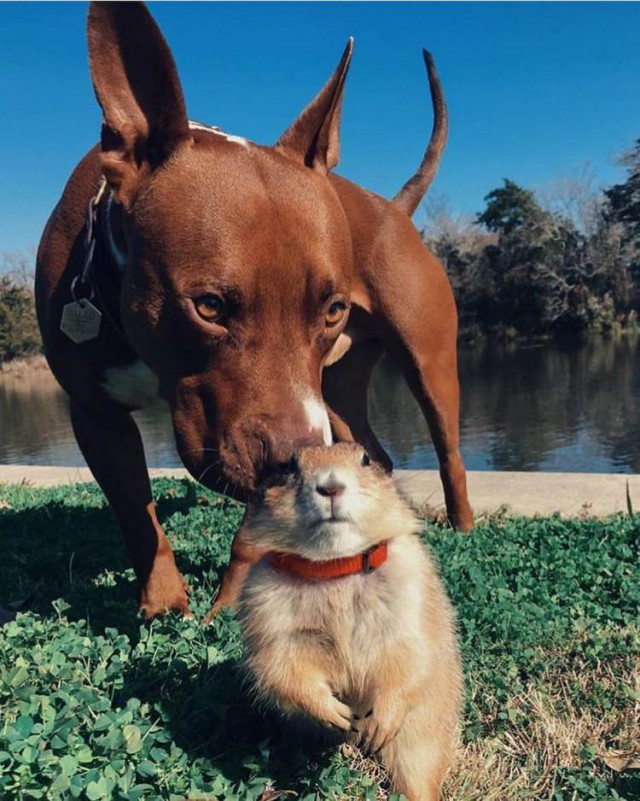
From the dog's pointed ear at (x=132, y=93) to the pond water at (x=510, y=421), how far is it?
7.88ft

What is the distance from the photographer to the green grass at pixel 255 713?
1.81 meters

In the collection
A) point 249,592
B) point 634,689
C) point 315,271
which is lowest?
point 634,689

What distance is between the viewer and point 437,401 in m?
4.68

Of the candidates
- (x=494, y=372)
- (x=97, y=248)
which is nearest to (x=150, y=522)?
(x=97, y=248)

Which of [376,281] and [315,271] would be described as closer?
[315,271]

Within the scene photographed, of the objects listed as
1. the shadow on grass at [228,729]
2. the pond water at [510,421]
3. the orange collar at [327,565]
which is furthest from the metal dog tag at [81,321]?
the pond water at [510,421]

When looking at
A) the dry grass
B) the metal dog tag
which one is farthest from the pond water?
the dry grass

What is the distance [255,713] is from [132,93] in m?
2.09

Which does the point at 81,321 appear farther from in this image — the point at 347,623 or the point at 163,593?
the point at 347,623

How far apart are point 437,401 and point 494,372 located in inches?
866

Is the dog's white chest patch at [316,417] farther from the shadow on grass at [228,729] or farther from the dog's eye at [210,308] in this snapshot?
the shadow on grass at [228,729]

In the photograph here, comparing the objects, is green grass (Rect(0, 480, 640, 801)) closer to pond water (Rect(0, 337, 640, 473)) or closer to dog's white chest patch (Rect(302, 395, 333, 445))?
dog's white chest patch (Rect(302, 395, 333, 445))

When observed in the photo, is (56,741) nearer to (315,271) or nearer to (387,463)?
(315,271)

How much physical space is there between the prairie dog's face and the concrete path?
2658mm
